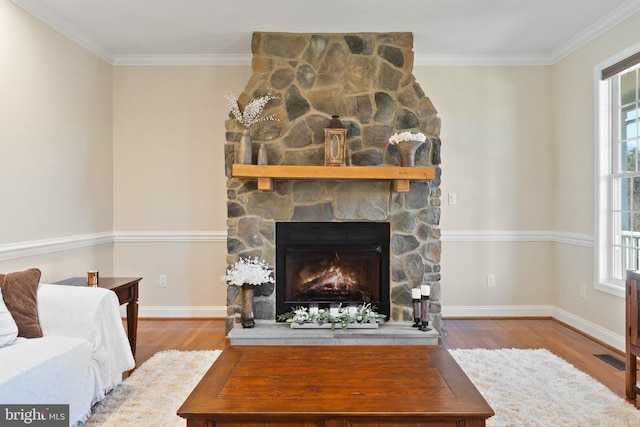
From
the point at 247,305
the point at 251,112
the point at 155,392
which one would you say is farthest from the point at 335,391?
the point at 251,112

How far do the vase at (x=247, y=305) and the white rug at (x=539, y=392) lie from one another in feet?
5.49

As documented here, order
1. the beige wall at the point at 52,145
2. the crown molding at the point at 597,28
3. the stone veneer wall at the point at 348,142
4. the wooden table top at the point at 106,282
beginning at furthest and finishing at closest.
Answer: the stone veneer wall at the point at 348,142
the crown molding at the point at 597,28
the wooden table top at the point at 106,282
the beige wall at the point at 52,145

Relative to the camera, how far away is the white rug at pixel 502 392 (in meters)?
2.34

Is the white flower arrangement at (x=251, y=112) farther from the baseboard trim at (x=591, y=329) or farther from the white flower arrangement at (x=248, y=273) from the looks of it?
the baseboard trim at (x=591, y=329)

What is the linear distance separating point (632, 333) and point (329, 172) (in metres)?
2.28

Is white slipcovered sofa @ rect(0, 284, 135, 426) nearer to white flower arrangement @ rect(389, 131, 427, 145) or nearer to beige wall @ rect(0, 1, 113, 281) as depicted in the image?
beige wall @ rect(0, 1, 113, 281)

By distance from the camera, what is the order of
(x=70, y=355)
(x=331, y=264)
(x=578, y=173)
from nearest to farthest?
(x=70, y=355)
(x=331, y=264)
(x=578, y=173)

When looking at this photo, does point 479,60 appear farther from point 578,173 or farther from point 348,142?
point 348,142

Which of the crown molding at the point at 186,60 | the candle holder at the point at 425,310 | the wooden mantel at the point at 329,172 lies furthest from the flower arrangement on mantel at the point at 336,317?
the crown molding at the point at 186,60

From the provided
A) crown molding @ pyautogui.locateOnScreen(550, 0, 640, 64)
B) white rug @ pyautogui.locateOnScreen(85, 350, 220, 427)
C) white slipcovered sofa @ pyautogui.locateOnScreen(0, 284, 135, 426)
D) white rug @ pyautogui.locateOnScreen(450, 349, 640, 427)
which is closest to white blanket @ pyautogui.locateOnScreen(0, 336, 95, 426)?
white slipcovered sofa @ pyautogui.locateOnScreen(0, 284, 135, 426)

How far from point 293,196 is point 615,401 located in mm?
2641

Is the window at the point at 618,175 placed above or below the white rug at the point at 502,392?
above

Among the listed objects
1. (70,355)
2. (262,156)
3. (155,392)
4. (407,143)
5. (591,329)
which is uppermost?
(407,143)

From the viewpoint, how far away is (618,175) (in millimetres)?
3590
